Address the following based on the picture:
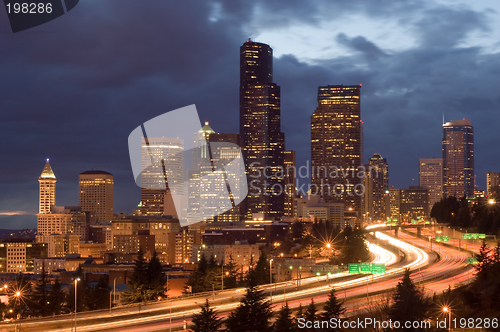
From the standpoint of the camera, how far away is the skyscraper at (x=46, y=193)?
194m

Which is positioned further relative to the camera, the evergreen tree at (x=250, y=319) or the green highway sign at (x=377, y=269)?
the green highway sign at (x=377, y=269)

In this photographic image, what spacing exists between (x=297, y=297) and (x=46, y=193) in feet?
554

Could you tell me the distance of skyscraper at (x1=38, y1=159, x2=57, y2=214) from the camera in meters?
194

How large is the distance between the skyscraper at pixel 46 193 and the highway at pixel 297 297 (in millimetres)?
151103

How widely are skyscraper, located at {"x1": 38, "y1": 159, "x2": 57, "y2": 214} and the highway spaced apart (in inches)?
5949

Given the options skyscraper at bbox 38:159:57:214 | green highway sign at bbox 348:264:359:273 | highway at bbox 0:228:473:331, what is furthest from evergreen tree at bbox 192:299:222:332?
skyscraper at bbox 38:159:57:214

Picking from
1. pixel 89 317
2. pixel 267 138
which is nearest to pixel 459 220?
pixel 89 317

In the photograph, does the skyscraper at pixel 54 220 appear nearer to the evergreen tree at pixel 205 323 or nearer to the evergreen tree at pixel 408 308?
the evergreen tree at pixel 205 323

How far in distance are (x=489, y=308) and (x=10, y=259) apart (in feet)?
401

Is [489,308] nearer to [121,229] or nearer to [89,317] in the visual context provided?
[89,317]

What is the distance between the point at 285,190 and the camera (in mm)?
194750

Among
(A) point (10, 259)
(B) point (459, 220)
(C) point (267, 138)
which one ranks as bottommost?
(A) point (10, 259)

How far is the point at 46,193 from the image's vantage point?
7697 inches
